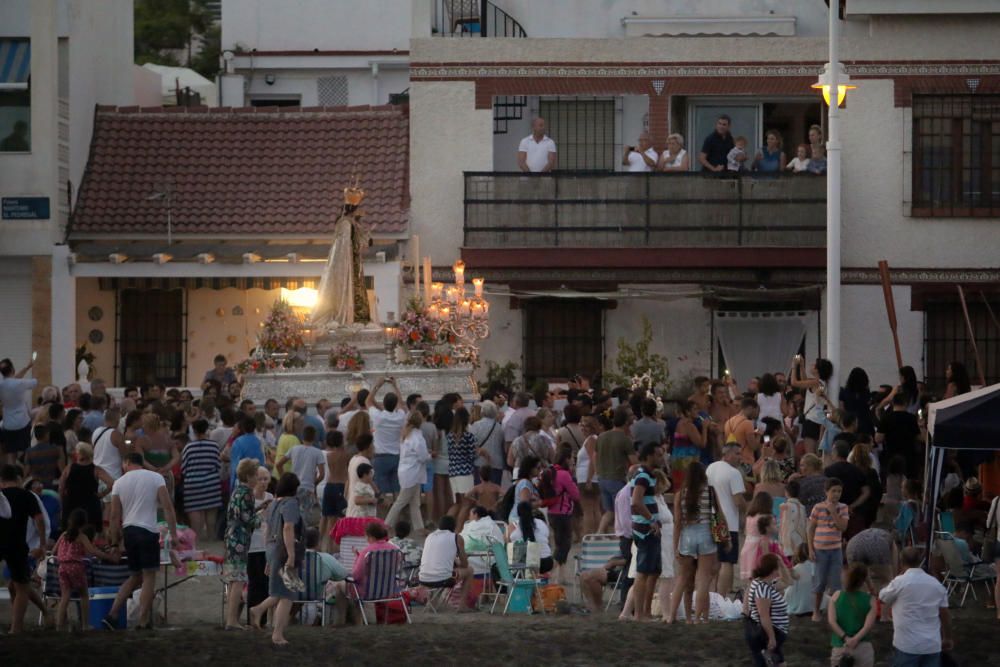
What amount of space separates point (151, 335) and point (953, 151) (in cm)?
1332

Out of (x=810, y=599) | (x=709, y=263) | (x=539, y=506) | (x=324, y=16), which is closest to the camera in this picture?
(x=810, y=599)

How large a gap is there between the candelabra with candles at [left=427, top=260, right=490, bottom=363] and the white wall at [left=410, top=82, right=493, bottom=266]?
9.37 ft

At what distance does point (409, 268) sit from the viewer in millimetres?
30484

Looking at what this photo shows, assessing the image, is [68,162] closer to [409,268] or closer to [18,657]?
[409,268]

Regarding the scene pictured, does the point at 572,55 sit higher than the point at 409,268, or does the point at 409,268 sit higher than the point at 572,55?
the point at 572,55

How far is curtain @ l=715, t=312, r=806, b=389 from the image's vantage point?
30406 mm

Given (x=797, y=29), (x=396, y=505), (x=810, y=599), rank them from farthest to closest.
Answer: (x=797, y=29)
(x=396, y=505)
(x=810, y=599)

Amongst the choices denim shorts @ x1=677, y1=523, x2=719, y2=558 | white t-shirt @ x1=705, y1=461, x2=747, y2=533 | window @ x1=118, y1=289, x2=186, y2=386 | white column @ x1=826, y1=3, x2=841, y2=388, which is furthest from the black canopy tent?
window @ x1=118, y1=289, x2=186, y2=386

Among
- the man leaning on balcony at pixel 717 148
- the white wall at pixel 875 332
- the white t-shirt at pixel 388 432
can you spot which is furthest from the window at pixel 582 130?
the white t-shirt at pixel 388 432

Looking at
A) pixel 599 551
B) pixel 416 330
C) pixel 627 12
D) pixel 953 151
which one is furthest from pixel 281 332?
pixel 953 151

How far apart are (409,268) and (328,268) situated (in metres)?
3.68

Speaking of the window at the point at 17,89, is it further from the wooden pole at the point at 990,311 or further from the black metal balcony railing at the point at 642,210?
the wooden pole at the point at 990,311

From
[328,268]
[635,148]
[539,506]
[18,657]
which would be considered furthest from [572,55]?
[18,657]

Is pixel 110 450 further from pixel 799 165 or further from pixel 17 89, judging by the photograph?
pixel 799 165
